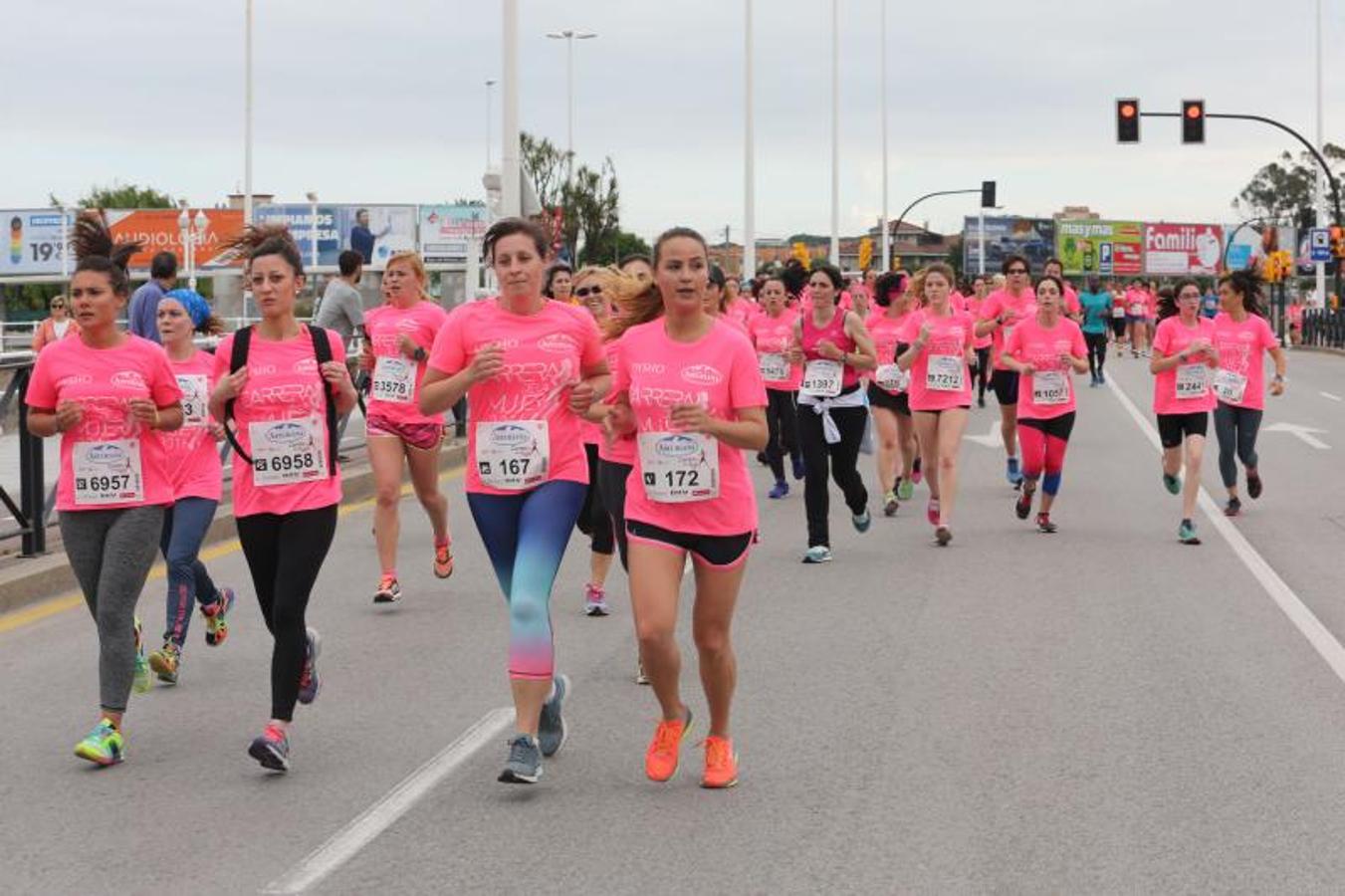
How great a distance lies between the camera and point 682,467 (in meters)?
6.29

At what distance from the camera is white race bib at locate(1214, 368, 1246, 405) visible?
14242 mm

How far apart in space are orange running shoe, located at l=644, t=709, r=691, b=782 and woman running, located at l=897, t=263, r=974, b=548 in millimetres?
6984

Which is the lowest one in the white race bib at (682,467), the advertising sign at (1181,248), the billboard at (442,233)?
the white race bib at (682,467)

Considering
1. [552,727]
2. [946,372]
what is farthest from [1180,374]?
[552,727]

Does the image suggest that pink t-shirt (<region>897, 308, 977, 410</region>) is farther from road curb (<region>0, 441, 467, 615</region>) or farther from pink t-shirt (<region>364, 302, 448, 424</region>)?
road curb (<region>0, 441, 467, 615</region>)

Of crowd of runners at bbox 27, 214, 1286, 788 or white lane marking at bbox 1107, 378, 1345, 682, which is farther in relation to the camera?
white lane marking at bbox 1107, 378, 1345, 682

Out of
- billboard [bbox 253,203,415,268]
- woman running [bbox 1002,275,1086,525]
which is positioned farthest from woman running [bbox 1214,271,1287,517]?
billboard [bbox 253,203,415,268]

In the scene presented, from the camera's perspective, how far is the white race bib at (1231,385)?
14.2 meters

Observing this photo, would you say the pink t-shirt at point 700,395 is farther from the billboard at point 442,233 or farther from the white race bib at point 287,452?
the billboard at point 442,233

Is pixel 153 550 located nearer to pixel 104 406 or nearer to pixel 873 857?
pixel 104 406

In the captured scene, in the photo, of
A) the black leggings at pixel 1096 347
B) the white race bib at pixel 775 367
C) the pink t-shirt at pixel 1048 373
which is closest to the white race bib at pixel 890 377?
the white race bib at pixel 775 367

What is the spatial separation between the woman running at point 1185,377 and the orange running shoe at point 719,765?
7.38m

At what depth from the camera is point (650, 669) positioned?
637cm

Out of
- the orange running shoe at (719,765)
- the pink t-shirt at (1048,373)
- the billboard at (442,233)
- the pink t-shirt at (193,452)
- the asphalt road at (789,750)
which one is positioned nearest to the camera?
the asphalt road at (789,750)
